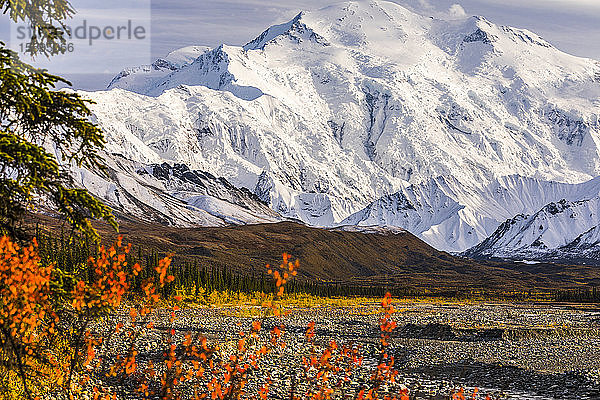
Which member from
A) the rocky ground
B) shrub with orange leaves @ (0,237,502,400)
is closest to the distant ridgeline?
the rocky ground

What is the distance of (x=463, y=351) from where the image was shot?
2163 inches

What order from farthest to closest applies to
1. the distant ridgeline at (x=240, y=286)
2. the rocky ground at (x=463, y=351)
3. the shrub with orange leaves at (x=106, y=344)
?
the distant ridgeline at (x=240, y=286), the rocky ground at (x=463, y=351), the shrub with orange leaves at (x=106, y=344)

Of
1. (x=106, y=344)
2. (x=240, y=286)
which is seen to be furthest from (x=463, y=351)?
(x=240, y=286)

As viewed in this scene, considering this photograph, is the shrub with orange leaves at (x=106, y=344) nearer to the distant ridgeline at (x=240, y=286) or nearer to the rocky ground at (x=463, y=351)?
the rocky ground at (x=463, y=351)

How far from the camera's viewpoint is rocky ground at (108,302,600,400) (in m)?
39.5

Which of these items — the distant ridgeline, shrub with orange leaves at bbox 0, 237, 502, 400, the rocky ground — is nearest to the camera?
shrub with orange leaves at bbox 0, 237, 502, 400

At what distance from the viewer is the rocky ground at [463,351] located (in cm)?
3947

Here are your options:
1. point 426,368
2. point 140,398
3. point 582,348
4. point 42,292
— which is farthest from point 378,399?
point 582,348

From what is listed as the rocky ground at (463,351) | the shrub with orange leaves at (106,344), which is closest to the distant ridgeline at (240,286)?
→ the rocky ground at (463,351)

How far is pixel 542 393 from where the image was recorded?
1495 inches

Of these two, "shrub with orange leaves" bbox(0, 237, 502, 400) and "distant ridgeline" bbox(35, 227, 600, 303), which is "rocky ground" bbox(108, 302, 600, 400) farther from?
"distant ridgeline" bbox(35, 227, 600, 303)

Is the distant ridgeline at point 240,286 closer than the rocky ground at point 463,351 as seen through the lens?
No

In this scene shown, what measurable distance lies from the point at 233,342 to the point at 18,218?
119 ft

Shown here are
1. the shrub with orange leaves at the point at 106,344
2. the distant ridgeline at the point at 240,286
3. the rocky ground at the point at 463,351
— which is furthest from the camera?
the distant ridgeline at the point at 240,286
